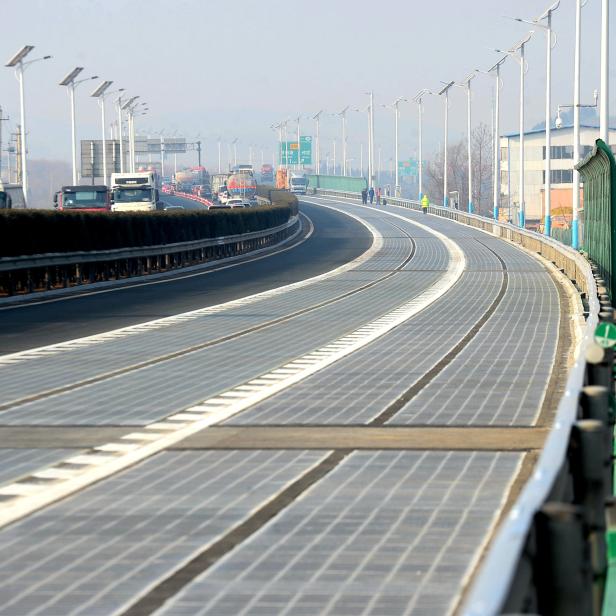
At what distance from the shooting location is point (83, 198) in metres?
71.0

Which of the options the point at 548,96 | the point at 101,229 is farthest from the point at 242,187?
the point at 101,229

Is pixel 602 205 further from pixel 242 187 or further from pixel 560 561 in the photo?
pixel 242 187

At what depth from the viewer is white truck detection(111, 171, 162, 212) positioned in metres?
72.4

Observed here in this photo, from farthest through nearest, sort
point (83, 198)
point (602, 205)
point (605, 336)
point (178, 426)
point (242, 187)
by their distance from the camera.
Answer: point (242, 187)
point (83, 198)
point (602, 205)
point (178, 426)
point (605, 336)

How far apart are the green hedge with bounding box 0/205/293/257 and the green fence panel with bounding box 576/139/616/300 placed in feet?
43.9

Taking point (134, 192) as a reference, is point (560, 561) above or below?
above

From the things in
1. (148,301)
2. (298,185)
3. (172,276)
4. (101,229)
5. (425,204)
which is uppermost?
(101,229)

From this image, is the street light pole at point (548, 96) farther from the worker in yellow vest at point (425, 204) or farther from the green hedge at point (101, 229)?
the worker in yellow vest at point (425, 204)

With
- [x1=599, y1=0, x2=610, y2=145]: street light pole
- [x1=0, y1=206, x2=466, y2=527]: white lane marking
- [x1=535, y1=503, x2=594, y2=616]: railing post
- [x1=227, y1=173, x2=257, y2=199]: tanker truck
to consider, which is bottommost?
[x1=227, y1=173, x2=257, y2=199]: tanker truck

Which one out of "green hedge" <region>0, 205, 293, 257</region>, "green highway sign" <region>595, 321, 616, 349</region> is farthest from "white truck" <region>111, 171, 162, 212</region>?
"green highway sign" <region>595, 321, 616, 349</region>

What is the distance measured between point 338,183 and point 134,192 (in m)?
106

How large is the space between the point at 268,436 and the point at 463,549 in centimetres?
481

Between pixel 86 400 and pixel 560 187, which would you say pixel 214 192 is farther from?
pixel 86 400

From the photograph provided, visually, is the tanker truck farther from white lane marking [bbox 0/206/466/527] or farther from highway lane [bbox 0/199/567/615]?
highway lane [bbox 0/199/567/615]
